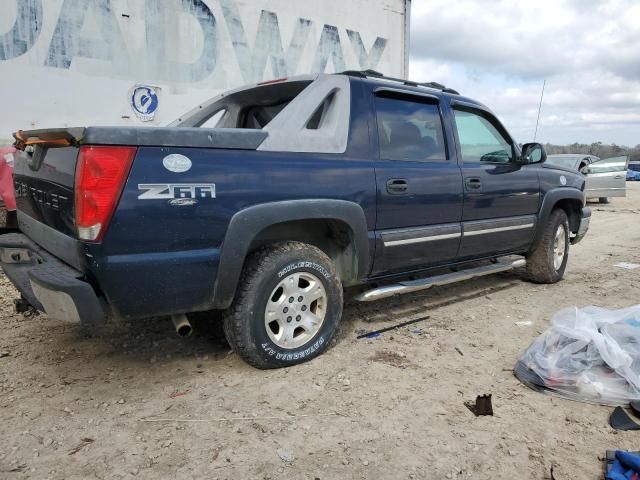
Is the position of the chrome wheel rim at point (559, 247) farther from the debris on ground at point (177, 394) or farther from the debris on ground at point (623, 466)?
the debris on ground at point (177, 394)

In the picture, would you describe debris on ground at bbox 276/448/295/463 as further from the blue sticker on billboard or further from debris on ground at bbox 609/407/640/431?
the blue sticker on billboard

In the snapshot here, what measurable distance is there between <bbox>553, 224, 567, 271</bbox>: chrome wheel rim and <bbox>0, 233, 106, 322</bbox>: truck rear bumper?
14.8 ft

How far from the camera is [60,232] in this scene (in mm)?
2715

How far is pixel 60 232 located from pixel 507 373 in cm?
273

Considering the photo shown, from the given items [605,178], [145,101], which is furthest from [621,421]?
[605,178]

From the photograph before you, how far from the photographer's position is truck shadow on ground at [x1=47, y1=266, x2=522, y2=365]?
3.38 meters

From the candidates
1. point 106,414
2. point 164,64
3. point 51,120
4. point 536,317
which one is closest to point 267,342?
point 106,414

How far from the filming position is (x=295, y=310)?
10.2 feet

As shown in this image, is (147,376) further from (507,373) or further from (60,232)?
(507,373)

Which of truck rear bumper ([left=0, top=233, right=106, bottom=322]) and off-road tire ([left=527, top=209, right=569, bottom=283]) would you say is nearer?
truck rear bumper ([left=0, top=233, right=106, bottom=322])

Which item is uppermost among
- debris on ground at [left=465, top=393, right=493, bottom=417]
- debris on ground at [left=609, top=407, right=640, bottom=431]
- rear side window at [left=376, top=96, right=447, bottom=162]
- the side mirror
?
rear side window at [left=376, top=96, right=447, bottom=162]

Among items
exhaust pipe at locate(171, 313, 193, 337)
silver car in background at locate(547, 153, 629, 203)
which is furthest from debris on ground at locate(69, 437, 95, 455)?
silver car in background at locate(547, 153, 629, 203)

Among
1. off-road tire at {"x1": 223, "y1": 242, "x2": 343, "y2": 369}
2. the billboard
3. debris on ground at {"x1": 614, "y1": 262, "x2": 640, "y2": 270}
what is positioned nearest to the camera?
off-road tire at {"x1": 223, "y1": 242, "x2": 343, "y2": 369}

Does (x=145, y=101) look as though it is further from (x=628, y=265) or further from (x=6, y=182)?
(x=628, y=265)
